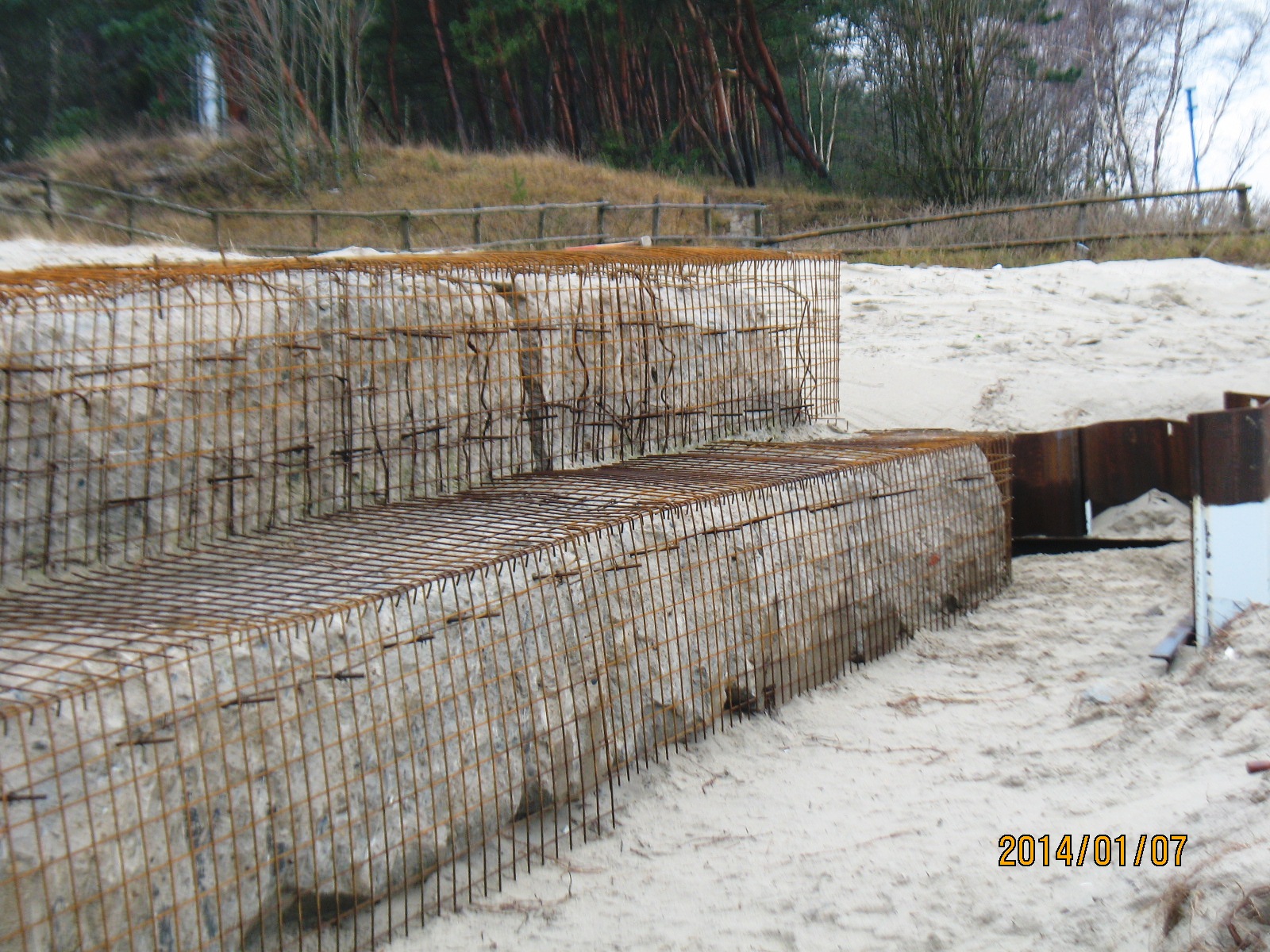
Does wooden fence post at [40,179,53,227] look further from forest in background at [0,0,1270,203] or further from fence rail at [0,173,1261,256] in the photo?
Result: forest in background at [0,0,1270,203]

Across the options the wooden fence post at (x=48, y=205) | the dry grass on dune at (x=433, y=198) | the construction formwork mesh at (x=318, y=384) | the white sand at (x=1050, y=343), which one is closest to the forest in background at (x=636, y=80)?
the dry grass on dune at (x=433, y=198)

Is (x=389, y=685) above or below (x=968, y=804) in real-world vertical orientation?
above

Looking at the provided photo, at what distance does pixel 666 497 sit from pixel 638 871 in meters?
1.33

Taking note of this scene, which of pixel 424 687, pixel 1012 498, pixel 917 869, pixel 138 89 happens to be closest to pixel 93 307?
pixel 424 687

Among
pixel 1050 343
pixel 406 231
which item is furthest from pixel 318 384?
pixel 406 231

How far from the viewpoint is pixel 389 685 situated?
2879 mm

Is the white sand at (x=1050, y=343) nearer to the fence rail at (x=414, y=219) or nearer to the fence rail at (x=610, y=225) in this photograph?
the fence rail at (x=610, y=225)

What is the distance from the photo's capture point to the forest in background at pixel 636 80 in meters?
21.0

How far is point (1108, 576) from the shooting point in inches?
215

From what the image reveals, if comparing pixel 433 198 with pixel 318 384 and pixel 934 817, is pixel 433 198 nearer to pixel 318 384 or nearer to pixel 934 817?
pixel 318 384

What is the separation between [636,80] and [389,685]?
25686 mm

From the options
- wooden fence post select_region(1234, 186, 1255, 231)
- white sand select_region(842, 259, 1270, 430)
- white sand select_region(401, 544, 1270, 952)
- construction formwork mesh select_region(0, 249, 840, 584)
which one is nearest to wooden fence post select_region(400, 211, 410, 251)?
white sand select_region(842, 259, 1270, 430)
